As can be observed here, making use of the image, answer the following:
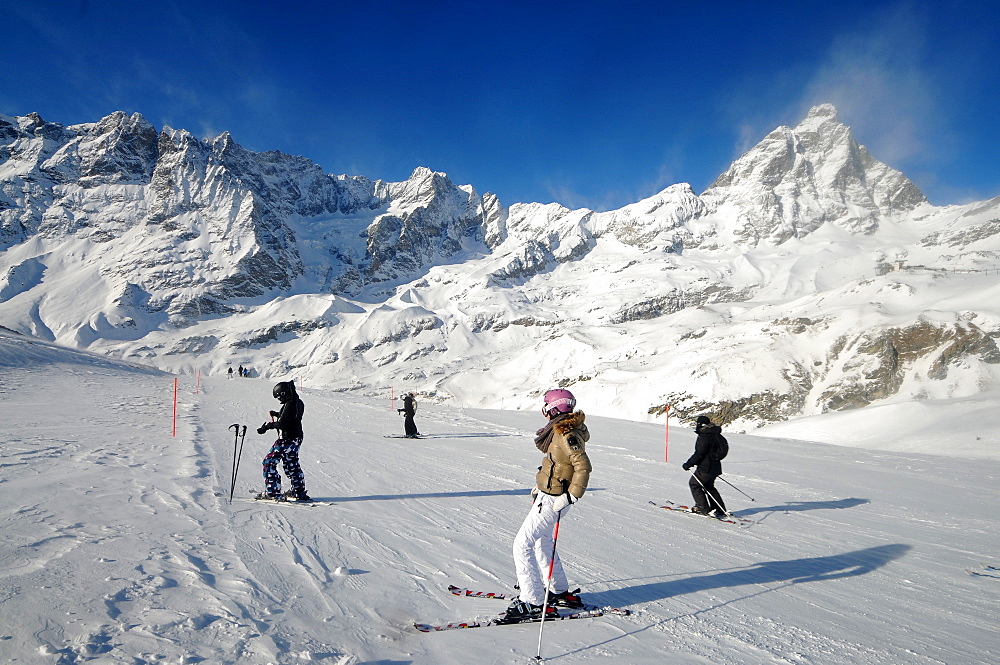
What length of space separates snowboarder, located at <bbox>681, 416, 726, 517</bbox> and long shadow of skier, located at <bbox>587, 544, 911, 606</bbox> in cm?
226

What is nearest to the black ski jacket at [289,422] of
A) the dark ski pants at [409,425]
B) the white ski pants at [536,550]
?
the white ski pants at [536,550]

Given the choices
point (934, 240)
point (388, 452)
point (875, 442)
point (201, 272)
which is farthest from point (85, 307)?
point (934, 240)

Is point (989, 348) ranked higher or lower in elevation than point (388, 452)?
higher

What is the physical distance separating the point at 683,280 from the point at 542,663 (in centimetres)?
→ 17105

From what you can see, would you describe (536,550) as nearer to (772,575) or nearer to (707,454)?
(772,575)

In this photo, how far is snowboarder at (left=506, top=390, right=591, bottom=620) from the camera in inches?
182

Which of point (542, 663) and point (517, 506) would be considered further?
point (517, 506)

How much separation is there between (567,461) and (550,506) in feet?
1.69

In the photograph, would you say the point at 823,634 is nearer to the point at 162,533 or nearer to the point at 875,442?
the point at 162,533

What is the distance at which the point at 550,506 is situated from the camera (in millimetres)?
4797

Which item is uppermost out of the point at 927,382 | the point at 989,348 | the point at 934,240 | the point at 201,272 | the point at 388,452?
the point at 934,240

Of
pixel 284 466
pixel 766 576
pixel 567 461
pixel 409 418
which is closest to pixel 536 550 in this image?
pixel 567 461

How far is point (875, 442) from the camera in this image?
23.9 metres

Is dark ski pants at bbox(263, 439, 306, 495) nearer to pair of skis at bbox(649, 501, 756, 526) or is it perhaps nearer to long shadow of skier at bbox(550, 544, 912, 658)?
long shadow of skier at bbox(550, 544, 912, 658)
